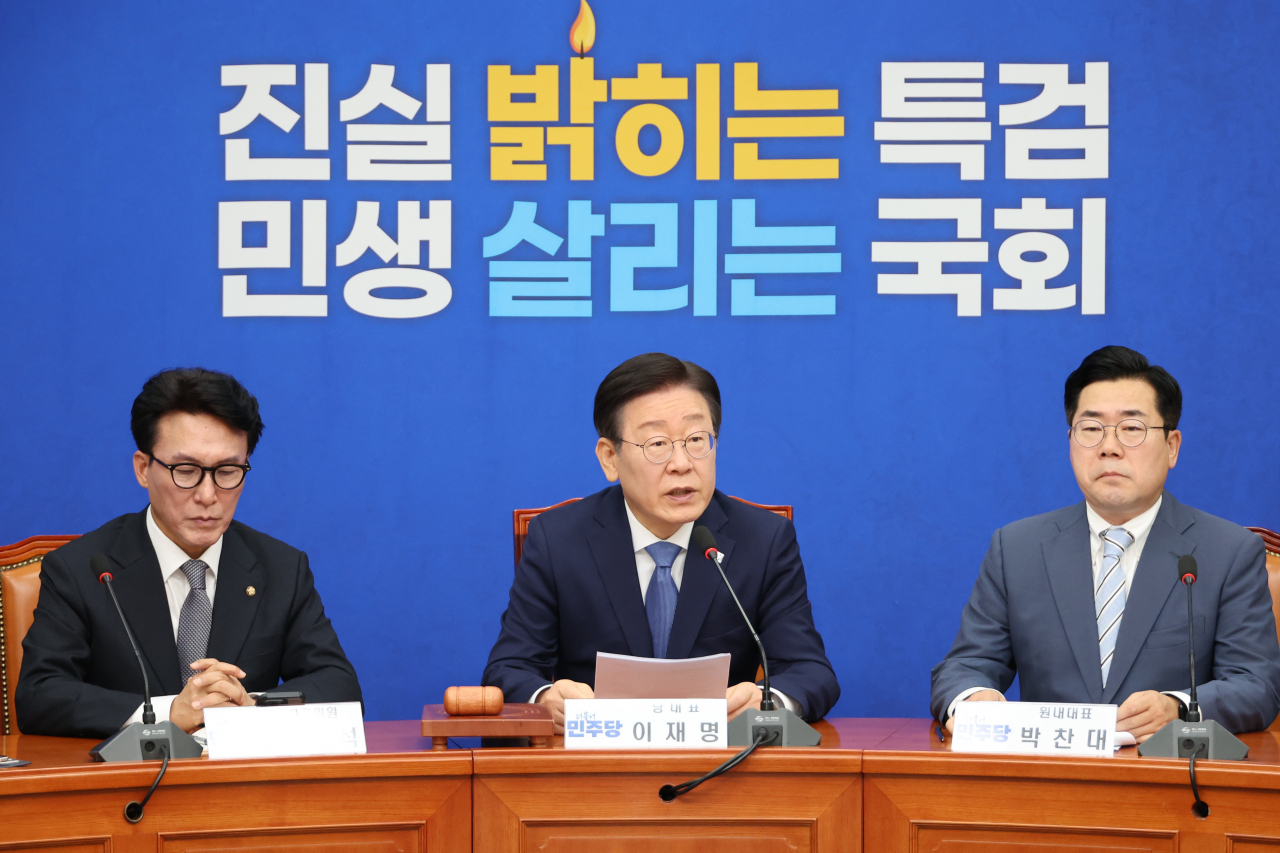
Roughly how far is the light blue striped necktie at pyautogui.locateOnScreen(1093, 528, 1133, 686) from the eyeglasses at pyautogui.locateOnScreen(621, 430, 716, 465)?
784 mm

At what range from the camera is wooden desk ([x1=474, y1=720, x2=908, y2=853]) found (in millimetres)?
1728

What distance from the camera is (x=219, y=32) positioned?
3383 mm

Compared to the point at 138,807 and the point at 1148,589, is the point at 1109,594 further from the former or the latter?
the point at 138,807

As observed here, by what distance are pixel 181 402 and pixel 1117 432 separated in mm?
1756

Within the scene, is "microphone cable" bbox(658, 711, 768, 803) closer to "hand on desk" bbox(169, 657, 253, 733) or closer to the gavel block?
the gavel block

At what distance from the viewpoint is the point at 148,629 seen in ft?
7.26

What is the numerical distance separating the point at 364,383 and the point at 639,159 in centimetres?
101

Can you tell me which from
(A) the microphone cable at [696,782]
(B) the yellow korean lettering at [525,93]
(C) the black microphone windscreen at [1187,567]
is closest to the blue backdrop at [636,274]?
(B) the yellow korean lettering at [525,93]

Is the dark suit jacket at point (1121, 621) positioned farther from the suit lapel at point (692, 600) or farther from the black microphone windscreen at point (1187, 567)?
the suit lapel at point (692, 600)

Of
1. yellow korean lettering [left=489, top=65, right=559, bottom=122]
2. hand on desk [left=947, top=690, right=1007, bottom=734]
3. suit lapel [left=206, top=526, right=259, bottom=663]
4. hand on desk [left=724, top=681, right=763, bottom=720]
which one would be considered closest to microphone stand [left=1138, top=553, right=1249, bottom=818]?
hand on desk [left=947, top=690, right=1007, bottom=734]

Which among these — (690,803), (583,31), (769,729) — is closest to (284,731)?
(690,803)

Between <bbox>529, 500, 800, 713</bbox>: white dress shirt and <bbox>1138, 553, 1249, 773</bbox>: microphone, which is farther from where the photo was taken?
<bbox>529, 500, 800, 713</bbox>: white dress shirt

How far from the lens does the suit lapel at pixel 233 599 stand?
88.7 inches

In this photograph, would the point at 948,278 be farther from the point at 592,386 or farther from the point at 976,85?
the point at 592,386
